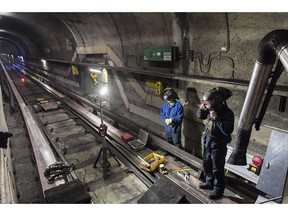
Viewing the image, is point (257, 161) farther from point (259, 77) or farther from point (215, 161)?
point (259, 77)

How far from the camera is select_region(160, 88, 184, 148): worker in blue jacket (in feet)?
17.2

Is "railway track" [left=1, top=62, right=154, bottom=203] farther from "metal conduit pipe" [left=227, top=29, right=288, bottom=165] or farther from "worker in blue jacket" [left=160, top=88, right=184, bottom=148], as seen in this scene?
"metal conduit pipe" [left=227, top=29, right=288, bottom=165]

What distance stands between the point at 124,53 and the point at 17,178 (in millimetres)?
5311

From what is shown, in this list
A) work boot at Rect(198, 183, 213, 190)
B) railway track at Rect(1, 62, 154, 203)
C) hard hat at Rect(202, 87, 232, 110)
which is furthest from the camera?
railway track at Rect(1, 62, 154, 203)

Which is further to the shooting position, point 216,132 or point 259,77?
point 216,132

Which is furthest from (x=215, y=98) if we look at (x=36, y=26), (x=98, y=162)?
(x=36, y=26)

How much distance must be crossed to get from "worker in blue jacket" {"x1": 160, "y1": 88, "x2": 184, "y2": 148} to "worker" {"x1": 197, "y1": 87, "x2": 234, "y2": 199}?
1734 millimetres

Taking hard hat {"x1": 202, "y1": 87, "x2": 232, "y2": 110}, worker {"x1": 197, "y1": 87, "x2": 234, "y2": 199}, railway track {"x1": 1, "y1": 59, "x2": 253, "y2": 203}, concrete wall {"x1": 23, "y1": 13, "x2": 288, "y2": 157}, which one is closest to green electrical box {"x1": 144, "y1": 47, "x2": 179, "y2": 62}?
concrete wall {"x1": 23, "y1": 13, "x2": 288, "y2": 157}

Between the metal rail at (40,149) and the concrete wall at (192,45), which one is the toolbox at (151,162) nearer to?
the concrete wall at (192,45)

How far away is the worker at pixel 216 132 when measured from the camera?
3.09m

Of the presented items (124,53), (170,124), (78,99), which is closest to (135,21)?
(124,53)

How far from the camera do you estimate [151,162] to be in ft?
15.3

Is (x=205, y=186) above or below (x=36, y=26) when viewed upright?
below

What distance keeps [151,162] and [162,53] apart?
300 centimetres
